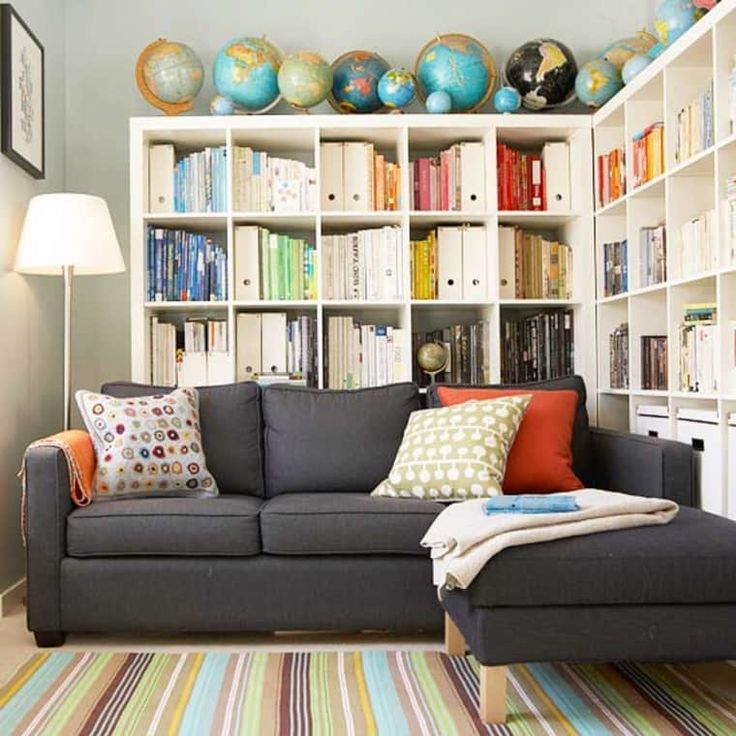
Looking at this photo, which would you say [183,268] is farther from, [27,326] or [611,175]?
[611,175]

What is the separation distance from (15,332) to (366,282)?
141cm

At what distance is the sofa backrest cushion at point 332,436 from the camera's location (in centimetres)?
387

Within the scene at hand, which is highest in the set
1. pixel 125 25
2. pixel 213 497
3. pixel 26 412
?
pixel 125 25

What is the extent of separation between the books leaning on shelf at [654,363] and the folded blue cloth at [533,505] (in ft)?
3.89

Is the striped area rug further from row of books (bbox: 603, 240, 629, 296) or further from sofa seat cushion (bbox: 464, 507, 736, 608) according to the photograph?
row of books (bbox: 603, 240, 629, 296)

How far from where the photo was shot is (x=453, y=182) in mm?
4551

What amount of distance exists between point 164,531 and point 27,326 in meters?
1.29

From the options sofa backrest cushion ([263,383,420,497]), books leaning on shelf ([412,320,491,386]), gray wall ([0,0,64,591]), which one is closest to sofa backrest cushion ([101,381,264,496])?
sofa backrest cushion ([263,383,420,497])

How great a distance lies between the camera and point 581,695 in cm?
278

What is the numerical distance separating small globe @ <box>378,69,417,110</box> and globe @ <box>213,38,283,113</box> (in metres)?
0.45

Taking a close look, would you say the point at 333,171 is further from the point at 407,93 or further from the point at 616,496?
the point at 616,496

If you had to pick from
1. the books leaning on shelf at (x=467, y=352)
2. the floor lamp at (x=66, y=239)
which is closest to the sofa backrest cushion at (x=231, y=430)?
the floor lamp at (x=66, y=239)

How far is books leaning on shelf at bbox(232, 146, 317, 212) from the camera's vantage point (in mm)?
4488

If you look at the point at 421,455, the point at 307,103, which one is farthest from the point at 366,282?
the point at 421,455
